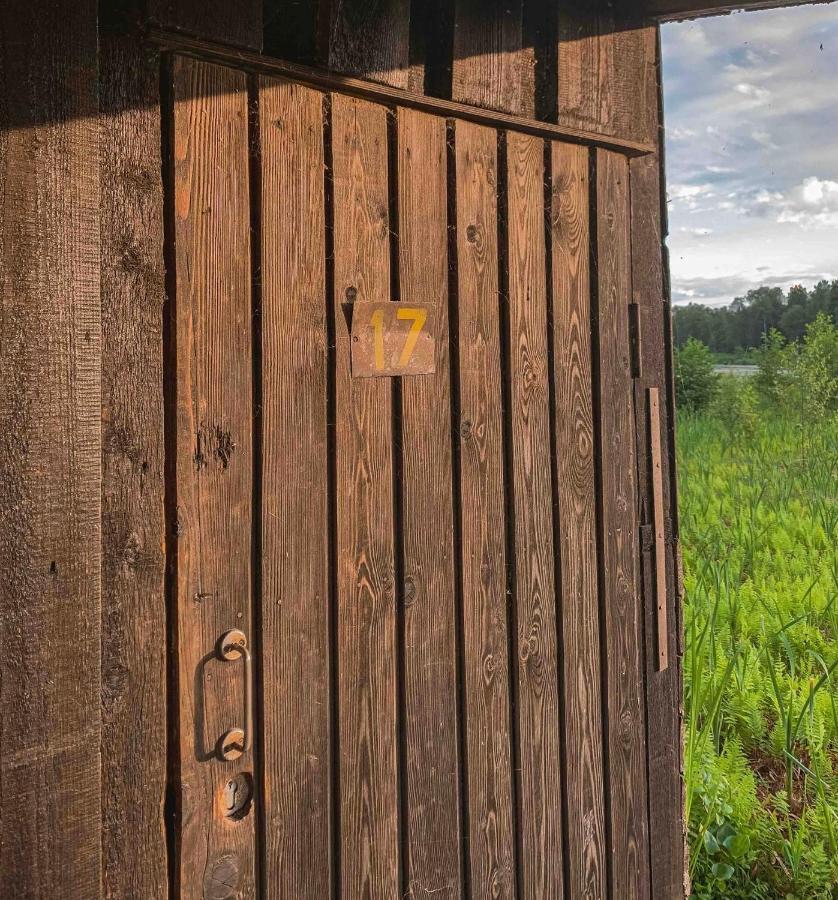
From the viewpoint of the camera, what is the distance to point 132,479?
4.99ft

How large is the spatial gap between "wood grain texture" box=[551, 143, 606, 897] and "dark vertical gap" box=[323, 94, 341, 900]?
2.22ft

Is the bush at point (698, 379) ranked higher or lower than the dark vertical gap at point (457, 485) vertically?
higher

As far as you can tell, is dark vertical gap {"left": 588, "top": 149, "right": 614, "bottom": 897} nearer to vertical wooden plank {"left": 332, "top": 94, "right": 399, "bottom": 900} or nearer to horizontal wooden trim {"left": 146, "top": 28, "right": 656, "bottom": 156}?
horizontal wooden trim {"left": 146, "top": 28, "right": 656, "bottom": 156}

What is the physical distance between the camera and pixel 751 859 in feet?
10.3

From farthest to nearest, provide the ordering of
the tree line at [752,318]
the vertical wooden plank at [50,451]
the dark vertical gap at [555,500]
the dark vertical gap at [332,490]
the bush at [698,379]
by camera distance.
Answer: the tree line at [752,318], the bush at [698,379], the dark vertical gap at [555,500], the dark vertical gap at [332,490], the vertical wooden plank at [50,451]

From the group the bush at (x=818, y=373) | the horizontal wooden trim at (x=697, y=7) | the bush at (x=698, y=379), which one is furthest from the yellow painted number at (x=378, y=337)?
the bush at (x=698, y=379)

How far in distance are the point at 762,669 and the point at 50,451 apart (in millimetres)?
4075

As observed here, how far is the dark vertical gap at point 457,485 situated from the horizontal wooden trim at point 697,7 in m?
0.85

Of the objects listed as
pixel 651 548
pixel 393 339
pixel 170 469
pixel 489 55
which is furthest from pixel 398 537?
pixel 489 55

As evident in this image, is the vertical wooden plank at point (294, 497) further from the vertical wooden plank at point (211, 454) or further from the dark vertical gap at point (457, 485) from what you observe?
the dark vertical gap at point (457, 485)

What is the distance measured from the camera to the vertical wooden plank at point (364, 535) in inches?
70.1

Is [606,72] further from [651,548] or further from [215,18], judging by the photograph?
[651,548]

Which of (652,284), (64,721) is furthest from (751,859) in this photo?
(64,721)

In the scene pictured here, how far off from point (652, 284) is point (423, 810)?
160 cm
